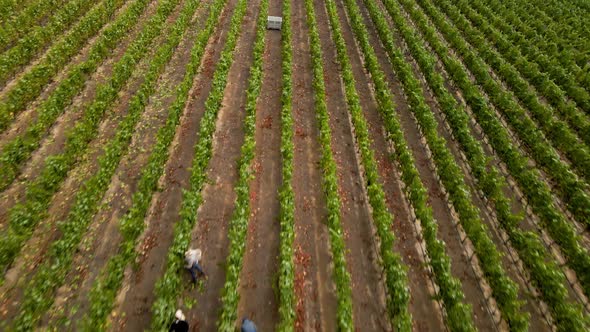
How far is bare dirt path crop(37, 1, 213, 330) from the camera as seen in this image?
39.9 ft

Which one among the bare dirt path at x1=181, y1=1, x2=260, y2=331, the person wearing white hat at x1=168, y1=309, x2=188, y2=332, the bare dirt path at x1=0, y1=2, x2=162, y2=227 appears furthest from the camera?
the bare dirt path at x1=0, y1=2, x2=162, y2=227

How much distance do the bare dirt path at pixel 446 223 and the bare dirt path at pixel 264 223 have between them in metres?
7.46

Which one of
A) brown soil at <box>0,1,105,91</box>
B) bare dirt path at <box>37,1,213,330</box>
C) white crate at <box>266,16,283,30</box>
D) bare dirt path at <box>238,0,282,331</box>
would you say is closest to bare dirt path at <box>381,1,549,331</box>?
bare dirt path at <box>238,0,282,331</box>

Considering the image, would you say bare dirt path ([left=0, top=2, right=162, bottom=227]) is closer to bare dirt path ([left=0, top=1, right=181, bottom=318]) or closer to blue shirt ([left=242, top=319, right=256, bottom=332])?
bare dirt path ([left=0, top=1, right=181, bottom=318])

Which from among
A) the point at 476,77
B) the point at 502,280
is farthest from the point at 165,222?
the point at 476,77

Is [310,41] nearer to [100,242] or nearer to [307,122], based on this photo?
[307,122]

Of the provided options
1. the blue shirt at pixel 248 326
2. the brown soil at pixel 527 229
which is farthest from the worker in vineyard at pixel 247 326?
the brown soil at pixel 527 229

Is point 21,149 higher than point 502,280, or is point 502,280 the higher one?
point 21,149

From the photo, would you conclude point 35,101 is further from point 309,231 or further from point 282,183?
point 309,231

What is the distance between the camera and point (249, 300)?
1294 centimetres

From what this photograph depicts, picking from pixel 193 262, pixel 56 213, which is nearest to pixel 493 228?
pixel 193 262

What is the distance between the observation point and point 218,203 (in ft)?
53.1

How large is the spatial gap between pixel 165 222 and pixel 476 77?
23.0 meters

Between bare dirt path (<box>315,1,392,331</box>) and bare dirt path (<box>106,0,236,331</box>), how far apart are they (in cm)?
743
